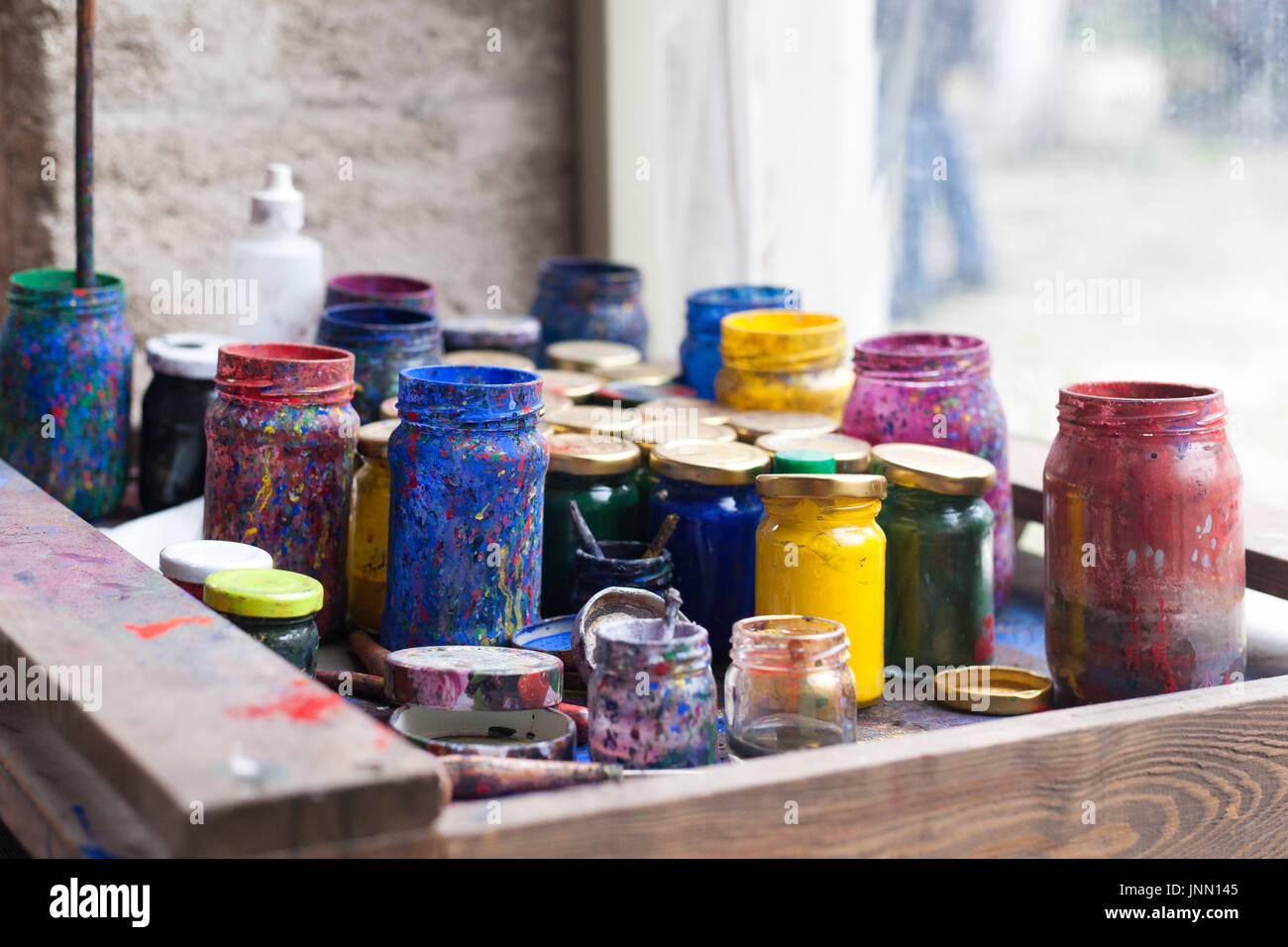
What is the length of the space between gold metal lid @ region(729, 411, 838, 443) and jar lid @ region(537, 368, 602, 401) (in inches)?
7.3

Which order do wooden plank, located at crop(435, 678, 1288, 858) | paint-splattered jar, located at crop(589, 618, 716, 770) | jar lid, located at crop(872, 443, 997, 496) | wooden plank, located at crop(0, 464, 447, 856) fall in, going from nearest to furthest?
1. wooden plank, located at crop(0, 464, 447, 856)
2. wooden plank, located at crop(435, 678, 1288, 858)
3. paint-splattered jar, located at crop(589, 618, 716, 770)
4. jar lid, located at crop(872, 443, 997, 496)

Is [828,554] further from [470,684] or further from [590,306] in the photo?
[590,306]

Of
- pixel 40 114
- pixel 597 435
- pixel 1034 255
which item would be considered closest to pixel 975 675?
pixel 597 435

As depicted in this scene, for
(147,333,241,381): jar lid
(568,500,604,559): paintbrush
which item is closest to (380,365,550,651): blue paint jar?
(568,500,604,559): paintbrush

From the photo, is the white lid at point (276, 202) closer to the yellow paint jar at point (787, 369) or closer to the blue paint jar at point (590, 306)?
the blue paint jar at point (590, 306)

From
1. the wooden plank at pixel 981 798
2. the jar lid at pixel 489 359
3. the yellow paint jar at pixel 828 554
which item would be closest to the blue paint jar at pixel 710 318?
the jar lid at pixel 489 359

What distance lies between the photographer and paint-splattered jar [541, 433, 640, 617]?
1.29 m

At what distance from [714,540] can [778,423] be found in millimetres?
210

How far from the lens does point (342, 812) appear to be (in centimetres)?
75

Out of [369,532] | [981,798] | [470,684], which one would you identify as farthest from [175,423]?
[981,798]

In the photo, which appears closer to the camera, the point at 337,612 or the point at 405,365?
the point at 337,612

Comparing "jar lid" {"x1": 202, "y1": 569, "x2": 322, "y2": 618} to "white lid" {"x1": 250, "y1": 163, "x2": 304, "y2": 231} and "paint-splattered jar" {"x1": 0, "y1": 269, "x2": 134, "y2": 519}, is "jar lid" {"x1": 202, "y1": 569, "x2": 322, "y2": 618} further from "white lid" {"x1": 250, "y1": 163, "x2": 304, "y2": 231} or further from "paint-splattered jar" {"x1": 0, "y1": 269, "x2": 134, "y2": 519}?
"white lid" {"x1": 250, "y1": 163, "x2": 304, "y2": 231}
